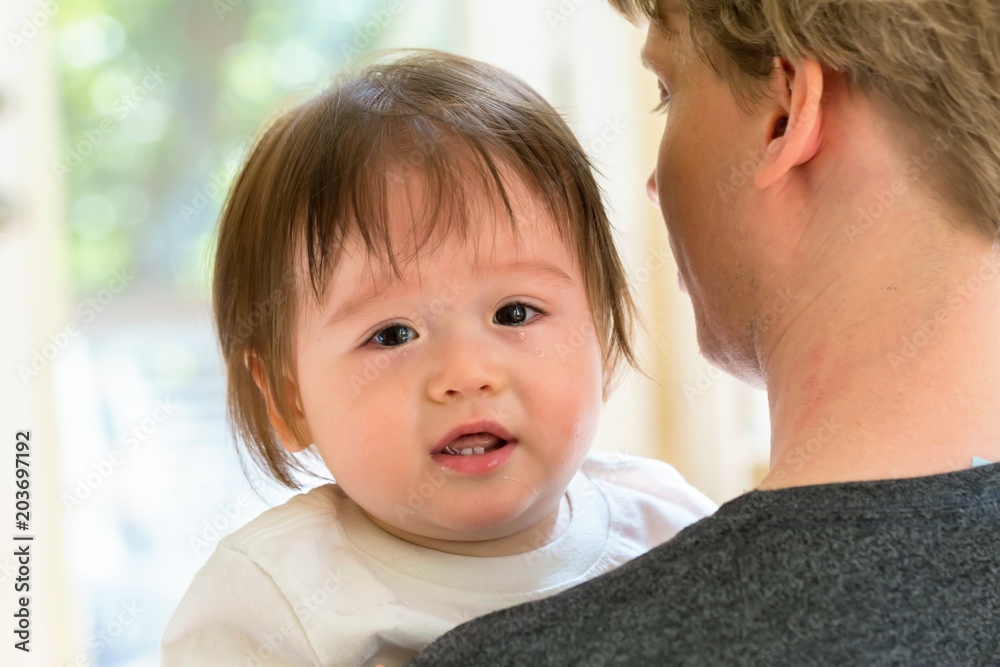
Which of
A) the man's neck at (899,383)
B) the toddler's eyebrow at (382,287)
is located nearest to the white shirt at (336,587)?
the toddler's eyebrow at (382,287)

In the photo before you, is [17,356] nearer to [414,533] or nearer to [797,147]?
[414,533]

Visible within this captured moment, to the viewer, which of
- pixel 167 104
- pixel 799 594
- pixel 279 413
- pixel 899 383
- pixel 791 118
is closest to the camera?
pixel 799 594

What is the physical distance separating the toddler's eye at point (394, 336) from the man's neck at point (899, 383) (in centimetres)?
41

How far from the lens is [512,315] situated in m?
1.11

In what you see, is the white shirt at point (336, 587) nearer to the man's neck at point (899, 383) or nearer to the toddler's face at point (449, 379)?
the toddler's face at point (449, 379)

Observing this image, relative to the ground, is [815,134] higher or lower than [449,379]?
higher

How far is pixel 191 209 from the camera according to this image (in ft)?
8.21

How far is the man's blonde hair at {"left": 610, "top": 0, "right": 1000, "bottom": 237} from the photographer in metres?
0.88

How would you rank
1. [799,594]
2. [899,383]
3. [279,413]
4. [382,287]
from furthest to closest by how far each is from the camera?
1. [279,413]
2. [382,287]
3. [899,383]
4. [799,594]

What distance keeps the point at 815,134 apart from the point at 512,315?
15.0 inches

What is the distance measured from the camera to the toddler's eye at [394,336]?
1.08 meters

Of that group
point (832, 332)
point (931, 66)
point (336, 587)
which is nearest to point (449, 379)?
point (336, 587)

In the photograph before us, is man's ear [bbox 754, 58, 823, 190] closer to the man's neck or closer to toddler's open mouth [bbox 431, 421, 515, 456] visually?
the man's neck

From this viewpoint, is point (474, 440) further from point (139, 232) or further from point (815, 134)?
point (139, 232)
